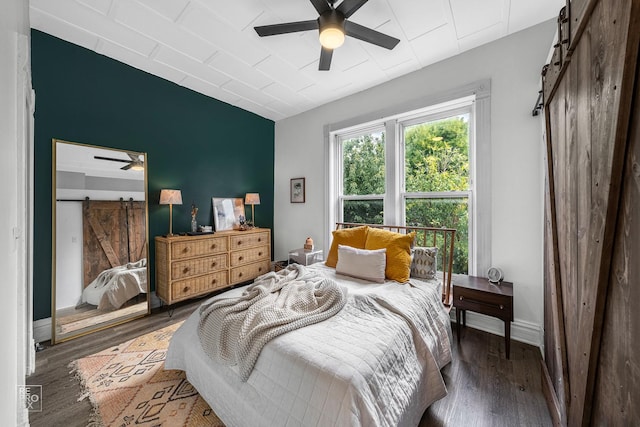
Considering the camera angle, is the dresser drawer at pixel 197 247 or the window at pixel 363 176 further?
the window at pixel 363 176

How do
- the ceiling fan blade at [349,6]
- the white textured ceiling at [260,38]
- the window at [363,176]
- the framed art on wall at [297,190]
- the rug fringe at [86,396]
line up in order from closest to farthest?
the rug fringe at [86,396], the ceiling fan blade at [349,6], the white textured ceiling at [260,38], the window at [363,176], the framed art on wall at [297,190]

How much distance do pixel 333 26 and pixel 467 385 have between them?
2.69 meters

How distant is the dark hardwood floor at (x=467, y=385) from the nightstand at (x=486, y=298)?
0.20 m

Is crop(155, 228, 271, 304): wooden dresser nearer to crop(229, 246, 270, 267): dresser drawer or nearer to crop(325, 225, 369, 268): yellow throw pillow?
crop(229, 246, 270, 267): dresser drawer

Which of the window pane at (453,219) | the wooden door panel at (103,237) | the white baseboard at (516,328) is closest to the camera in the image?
the white baseboard at (516,328)

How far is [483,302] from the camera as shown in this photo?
83.0 inches

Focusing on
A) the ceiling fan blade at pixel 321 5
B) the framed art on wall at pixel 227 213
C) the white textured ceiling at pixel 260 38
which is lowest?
the framed art on wall at pixel 227 213

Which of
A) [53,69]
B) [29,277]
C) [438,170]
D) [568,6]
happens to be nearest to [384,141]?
[438,170]

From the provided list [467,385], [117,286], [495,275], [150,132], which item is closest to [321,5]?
[150,132]

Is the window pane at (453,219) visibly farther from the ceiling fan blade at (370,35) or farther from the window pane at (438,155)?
the ceiling fan blade at (370,35)

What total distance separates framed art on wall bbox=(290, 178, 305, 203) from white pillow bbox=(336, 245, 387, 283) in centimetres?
181

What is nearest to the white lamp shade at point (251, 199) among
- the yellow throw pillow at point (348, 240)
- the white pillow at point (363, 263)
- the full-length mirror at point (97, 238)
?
the full-length mirror at point (97, 238)

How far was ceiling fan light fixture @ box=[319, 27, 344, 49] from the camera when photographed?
1.72 metres

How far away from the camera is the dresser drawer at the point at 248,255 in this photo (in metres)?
3.43
